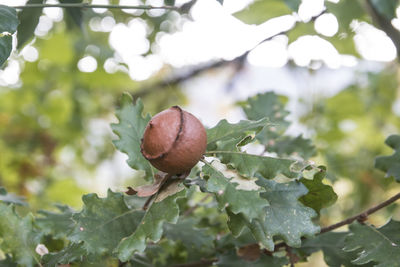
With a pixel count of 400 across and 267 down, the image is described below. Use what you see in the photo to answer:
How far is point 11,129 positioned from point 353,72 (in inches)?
71.0

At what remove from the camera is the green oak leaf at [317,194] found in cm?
69

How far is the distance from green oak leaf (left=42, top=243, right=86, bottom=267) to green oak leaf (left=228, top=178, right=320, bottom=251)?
0.76ft

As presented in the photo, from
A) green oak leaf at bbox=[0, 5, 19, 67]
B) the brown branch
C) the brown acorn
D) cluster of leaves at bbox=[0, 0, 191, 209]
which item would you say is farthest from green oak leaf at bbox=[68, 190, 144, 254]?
cluster of leaves at bbox=[0, 0, 191, 209]

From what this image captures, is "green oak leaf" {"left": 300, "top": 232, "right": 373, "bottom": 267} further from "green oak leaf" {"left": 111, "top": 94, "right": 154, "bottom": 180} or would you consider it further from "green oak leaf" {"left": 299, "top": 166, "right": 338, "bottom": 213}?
"green oak leaf" {"left": 111, "top": 94, "right": 154, "bottom": 180}

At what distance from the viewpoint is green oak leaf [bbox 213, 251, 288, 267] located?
2.45 feet

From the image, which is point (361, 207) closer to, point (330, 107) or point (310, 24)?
point (330, 107)

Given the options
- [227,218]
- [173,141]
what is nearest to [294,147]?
[227,218]

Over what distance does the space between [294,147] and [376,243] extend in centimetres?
33

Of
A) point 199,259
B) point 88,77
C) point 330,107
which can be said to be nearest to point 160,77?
point 88,77

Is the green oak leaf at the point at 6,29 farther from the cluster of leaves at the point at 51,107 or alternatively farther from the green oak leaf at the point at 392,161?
the cluster of leaves at the point at 51,107

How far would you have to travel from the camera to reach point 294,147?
38.6 inches

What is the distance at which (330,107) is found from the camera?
206 centimetres

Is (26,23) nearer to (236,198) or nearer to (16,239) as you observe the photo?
(16,239)

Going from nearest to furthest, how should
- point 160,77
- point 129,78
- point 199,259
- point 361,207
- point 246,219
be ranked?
point 246,219
point 199,259
point 361,207
point 129,78
point 160,77
